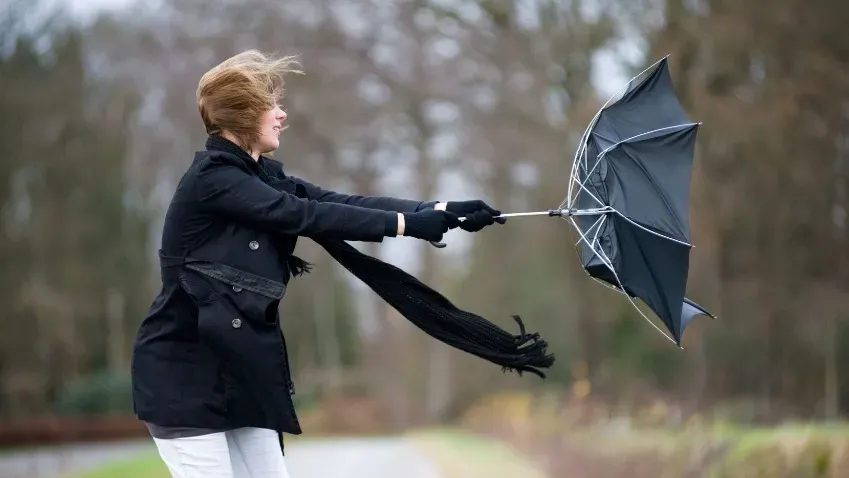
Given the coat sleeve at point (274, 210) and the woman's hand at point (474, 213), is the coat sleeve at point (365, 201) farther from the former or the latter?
the coat sleeve at point (274, 210)

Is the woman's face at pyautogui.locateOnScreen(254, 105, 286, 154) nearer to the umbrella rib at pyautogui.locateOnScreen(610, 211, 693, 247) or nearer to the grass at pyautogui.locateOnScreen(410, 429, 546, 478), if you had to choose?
the umbrella rib at pyautogui.locateOnScreen(610, 211, 693, 247)

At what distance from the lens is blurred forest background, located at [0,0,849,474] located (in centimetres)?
1758

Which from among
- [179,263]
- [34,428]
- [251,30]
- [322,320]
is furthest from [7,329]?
[179,263]

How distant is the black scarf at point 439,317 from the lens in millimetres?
4273

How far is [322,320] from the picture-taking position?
106ft

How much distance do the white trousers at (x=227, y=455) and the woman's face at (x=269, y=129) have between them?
3.18 feet

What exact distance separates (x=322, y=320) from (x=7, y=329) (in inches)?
337

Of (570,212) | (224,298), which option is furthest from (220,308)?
(570,212)

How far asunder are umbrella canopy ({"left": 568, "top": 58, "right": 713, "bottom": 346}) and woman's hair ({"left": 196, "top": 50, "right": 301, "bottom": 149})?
128cm

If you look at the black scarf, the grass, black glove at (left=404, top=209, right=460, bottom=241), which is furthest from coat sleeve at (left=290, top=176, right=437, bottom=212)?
the grass

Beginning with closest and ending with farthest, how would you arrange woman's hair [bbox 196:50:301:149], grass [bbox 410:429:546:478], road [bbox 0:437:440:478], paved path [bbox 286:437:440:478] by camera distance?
1. woman's hair [bbox 196:50:301:149]
2. grass [bbox 410:429:546:478]
3. paved path [bbox 286:437:440:478]
4. road [bbox 0:437:440:478]

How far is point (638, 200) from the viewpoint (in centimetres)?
453

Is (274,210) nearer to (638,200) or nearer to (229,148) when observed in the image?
(229,148)

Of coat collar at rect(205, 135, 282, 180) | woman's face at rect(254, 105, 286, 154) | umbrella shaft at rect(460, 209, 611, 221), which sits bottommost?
umbrella shaft at rect(460, 209, 611, 221)
